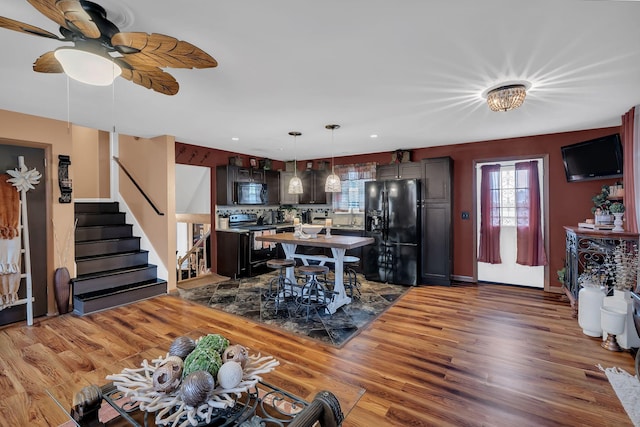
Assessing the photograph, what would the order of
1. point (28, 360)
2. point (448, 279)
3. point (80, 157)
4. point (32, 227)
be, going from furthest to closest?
1. point (80, 157)
2. point (448, 279)
3. point (32, 227)
4. point (28, 360)

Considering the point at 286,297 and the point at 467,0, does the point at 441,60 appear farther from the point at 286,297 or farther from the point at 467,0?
the point at 286,297

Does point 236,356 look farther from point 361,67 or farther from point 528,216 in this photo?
point 528,216

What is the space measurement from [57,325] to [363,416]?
3609mm

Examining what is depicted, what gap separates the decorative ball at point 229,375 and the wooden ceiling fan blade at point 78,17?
1.69 m

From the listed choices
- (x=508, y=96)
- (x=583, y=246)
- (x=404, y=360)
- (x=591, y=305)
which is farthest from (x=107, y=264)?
(x=583, y=246)

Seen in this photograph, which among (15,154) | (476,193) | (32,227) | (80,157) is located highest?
(80,157)

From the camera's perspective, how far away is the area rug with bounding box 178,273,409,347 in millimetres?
3145

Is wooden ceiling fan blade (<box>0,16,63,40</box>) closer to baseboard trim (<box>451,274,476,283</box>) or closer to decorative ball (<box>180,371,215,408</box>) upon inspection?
decorative ball (<box>180,371,215,408</box>)

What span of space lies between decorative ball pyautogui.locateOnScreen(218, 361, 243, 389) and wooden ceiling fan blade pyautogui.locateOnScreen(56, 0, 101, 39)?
1.69 metres

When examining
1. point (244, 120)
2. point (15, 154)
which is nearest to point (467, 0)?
point (244, 120)

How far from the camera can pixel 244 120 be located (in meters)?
3.64

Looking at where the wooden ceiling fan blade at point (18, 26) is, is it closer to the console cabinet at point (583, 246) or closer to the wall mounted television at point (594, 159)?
the console cabinet at point (583, 246)

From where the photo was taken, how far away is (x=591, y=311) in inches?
116

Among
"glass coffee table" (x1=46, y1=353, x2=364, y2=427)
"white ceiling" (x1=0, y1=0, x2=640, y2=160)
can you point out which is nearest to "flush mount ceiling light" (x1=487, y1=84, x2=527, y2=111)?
"white ceiling" (x1=0, y1=0, x2=640, y2=160)
